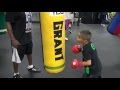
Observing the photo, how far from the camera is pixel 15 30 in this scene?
96.7 inches

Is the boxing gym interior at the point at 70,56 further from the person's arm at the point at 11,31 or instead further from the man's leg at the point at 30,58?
the person's arm at the point at 11,31

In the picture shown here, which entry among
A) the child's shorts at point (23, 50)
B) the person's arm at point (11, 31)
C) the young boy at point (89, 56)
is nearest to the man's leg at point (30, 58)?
the child's shorts at point (23, 50)

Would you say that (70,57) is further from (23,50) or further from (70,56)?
(23,50)

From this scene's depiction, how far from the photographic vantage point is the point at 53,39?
2.27 meters

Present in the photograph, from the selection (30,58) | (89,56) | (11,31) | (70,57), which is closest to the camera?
(89,56)

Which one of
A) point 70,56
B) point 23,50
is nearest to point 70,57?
point 70,56

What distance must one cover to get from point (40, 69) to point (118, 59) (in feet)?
4.48

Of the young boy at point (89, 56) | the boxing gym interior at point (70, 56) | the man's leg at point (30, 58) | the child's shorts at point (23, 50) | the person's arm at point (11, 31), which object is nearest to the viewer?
the young boy at point (89, 56)

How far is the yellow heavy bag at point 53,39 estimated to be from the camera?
2.17 metres

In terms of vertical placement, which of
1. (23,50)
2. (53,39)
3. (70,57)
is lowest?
(70,57)

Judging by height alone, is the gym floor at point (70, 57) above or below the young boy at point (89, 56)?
below

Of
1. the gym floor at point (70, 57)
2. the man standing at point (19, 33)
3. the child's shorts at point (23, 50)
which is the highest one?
the man standing at point (19, 33)
